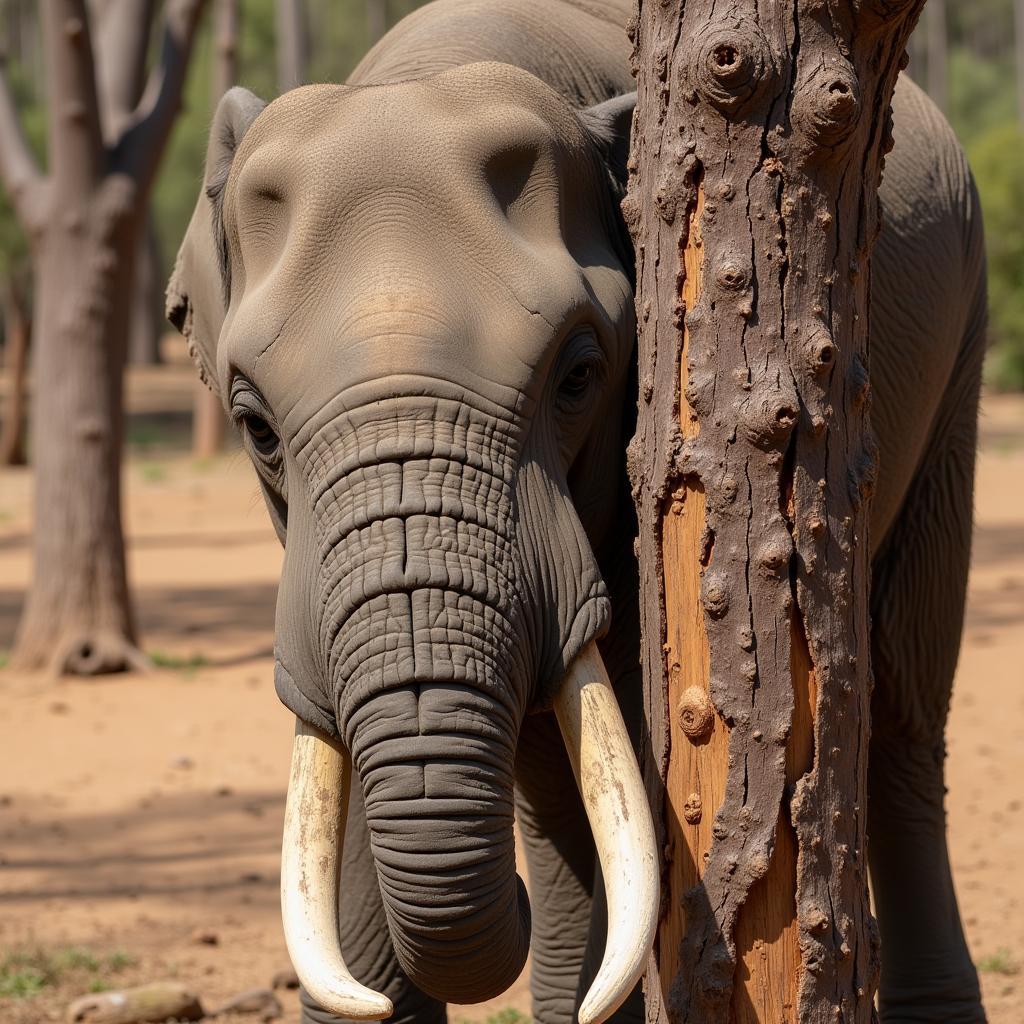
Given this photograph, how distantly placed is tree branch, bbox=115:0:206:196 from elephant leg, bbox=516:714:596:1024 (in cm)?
629

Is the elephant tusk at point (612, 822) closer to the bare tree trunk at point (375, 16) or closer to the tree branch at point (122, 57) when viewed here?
the tree branch at point (122, 57)

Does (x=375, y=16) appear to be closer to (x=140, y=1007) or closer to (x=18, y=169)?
(x=18, y=169)

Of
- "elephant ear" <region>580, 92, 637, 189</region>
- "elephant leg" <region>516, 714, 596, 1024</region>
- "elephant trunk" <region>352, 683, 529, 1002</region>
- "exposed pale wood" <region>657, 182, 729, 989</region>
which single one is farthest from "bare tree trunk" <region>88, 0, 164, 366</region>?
"elephant trunk" <region>352, 683, 529, 1002</region>

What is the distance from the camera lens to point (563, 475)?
2906 mm

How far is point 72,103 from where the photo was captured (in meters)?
9.51

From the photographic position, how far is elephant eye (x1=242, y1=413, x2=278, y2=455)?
9.86ft

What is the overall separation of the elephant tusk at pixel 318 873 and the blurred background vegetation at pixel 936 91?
181cm

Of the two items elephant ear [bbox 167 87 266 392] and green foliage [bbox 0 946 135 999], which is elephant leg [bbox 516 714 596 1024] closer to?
elephant ear [bbox 167 87 266 392]

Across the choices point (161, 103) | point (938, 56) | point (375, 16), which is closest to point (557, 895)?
point (161, 103)

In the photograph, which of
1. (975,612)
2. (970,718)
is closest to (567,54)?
(970,718)

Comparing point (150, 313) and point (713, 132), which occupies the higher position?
point (713, 132)

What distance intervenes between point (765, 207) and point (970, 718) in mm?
6334

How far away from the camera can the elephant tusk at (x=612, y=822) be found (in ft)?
7.69

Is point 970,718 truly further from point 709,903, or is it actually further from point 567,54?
point 709,903
